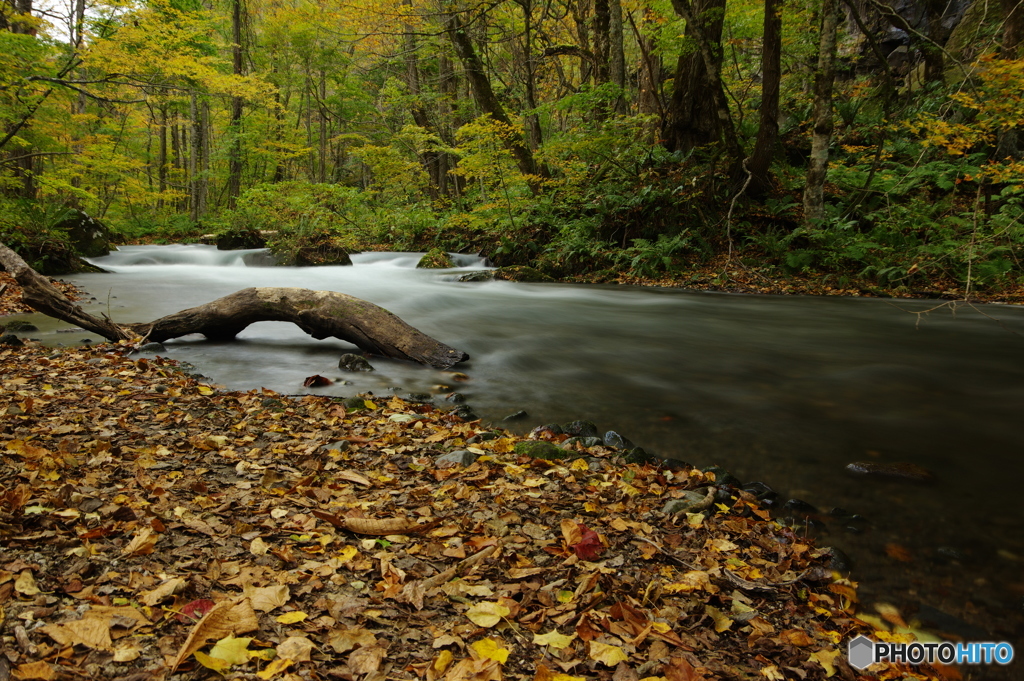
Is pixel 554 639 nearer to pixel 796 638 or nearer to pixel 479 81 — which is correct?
pixel 796 638

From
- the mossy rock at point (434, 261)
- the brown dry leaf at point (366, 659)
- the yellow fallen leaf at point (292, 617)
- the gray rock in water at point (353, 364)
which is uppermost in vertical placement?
the mossy rock at point (434, 261)

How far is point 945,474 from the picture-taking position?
13.0 feet

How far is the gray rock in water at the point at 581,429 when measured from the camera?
4.61m

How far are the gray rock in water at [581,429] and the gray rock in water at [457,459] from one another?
1.13m

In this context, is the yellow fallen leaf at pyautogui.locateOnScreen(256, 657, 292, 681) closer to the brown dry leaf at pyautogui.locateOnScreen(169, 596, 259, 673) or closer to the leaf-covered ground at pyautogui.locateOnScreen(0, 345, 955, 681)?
the leaf-covered ground at pyautogui.locateOnScreen(0, 345, 955, 681)

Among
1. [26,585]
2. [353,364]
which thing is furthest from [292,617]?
[353,364]

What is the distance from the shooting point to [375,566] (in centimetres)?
238

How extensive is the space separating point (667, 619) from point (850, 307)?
9527mm

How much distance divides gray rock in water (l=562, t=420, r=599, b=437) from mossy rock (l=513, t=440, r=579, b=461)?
0.59 meters

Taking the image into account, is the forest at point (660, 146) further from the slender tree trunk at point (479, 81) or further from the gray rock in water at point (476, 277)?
the gray rock in water at point (476, 277)

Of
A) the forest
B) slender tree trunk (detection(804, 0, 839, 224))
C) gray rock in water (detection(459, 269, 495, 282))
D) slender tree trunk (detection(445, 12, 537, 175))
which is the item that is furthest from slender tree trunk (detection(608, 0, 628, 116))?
gray rock in water (detection(459, 269, 495, 282))

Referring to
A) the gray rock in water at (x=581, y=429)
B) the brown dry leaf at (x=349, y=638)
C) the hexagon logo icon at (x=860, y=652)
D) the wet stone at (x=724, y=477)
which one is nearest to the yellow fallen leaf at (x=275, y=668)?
the brown dry leaf at (x=349, y=638)

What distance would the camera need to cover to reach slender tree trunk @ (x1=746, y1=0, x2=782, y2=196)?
38.1ft

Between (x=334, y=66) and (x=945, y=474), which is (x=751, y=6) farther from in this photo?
(x=334, y=66)
